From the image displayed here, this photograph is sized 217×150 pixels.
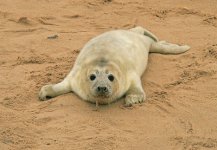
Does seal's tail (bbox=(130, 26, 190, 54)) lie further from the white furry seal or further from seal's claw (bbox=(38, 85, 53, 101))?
seal's claw (bbox=(38, 85, 53, 101))

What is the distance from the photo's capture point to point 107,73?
5.89m

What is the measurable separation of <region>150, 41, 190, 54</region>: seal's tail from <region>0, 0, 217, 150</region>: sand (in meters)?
0.09

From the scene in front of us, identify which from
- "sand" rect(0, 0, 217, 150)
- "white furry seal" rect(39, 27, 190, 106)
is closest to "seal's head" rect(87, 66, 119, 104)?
"white furry seal" rect(39, 27, 190, 106)

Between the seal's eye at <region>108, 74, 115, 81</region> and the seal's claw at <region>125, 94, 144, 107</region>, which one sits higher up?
the seal's eye at <region>108, 74, 115, 81</region>

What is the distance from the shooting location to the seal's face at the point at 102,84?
572 cm

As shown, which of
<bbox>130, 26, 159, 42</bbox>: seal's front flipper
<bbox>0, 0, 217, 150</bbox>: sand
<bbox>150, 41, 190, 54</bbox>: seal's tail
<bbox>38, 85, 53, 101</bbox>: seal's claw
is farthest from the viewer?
<bbox>130, 26, 159, 42</bbox>: seal's front flipper

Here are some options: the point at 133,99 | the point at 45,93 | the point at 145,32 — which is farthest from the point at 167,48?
the point at 45,93

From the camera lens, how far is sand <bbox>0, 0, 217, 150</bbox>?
5223 mm

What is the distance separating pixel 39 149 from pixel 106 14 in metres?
4.21

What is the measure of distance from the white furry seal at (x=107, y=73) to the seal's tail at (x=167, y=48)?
0.47 metres

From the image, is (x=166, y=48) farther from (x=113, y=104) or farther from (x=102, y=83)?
(x=102, y=83)

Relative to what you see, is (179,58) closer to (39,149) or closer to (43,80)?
(43,80)

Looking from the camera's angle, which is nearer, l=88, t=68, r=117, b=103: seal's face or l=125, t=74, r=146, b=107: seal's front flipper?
l=88, t=68, r=117, b=103: seal's face

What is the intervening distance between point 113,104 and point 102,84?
1.03 ft
